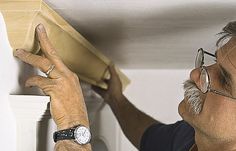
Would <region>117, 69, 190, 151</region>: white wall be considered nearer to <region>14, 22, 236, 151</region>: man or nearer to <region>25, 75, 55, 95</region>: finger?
<region>14, 22, 236, 151</region>: man

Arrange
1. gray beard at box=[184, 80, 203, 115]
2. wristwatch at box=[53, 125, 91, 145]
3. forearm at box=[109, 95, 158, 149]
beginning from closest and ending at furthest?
1. wristwatch at box=[53, 125, 91, 145]
2. gray beard at box=[184, 80, 203, 115]
3. forearm at box=[109, 95, 158, 149]

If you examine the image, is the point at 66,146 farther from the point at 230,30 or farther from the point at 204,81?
the point at 230,30

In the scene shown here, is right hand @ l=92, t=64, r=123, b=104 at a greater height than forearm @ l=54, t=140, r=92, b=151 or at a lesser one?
greater

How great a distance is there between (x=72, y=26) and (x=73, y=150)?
0.43 meters

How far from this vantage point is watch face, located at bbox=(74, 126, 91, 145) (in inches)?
44.1

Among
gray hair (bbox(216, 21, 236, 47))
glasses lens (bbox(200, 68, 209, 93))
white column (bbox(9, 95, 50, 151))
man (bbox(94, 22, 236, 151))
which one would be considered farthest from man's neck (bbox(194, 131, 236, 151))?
white column (bbox(9, 95, 50, 151))

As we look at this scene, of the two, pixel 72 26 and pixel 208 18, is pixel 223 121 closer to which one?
pixel 208 18

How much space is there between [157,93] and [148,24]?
1.11 metres

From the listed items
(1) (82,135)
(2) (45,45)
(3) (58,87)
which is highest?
(2) (45,45)

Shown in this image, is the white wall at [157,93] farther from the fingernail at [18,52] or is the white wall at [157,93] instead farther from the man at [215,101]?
the fingernail at [18,52]

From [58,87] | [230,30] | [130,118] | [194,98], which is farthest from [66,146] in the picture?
[130,118]

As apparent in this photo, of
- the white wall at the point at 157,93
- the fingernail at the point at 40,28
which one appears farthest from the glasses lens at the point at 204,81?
the white wall at the point at 157,93

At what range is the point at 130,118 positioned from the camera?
1904 mm

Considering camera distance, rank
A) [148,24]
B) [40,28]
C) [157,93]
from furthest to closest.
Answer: [157,93] → [148,24] → [40,28]
